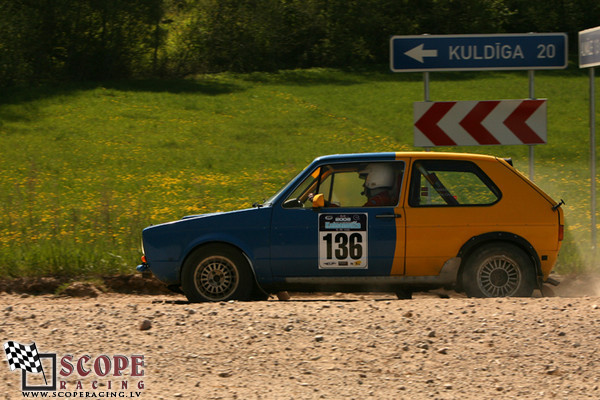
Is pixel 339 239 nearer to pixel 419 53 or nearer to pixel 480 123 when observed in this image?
pixel 480 123

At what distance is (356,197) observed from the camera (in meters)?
8.57

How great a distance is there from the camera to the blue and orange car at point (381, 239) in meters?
8.41

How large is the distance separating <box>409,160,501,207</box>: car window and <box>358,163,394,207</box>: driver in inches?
9.5

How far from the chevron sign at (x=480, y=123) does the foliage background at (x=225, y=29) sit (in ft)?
93.9

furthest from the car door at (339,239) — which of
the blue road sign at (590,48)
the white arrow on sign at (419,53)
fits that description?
the blue road sign at (590,48)

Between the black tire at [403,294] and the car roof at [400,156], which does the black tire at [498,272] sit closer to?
the black tire at [403,294]

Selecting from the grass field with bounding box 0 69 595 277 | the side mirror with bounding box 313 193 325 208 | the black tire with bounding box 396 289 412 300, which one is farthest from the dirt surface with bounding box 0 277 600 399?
the grass field with bounding box 0 69 595 277

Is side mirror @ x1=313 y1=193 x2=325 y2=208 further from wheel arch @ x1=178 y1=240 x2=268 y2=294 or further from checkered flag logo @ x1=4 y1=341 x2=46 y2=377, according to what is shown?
checkered flag logo @ x1=4 y1=341 x2=46 y2=377

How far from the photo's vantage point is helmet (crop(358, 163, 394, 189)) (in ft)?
28.1

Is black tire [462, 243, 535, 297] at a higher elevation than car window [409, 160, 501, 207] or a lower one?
lower

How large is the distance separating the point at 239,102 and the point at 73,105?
722 cm

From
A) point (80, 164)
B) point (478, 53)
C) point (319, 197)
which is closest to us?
point (319, 197)

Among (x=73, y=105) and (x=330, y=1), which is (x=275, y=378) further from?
(x=330, y=1)

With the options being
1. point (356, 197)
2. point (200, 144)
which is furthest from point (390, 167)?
point (200, 144)
